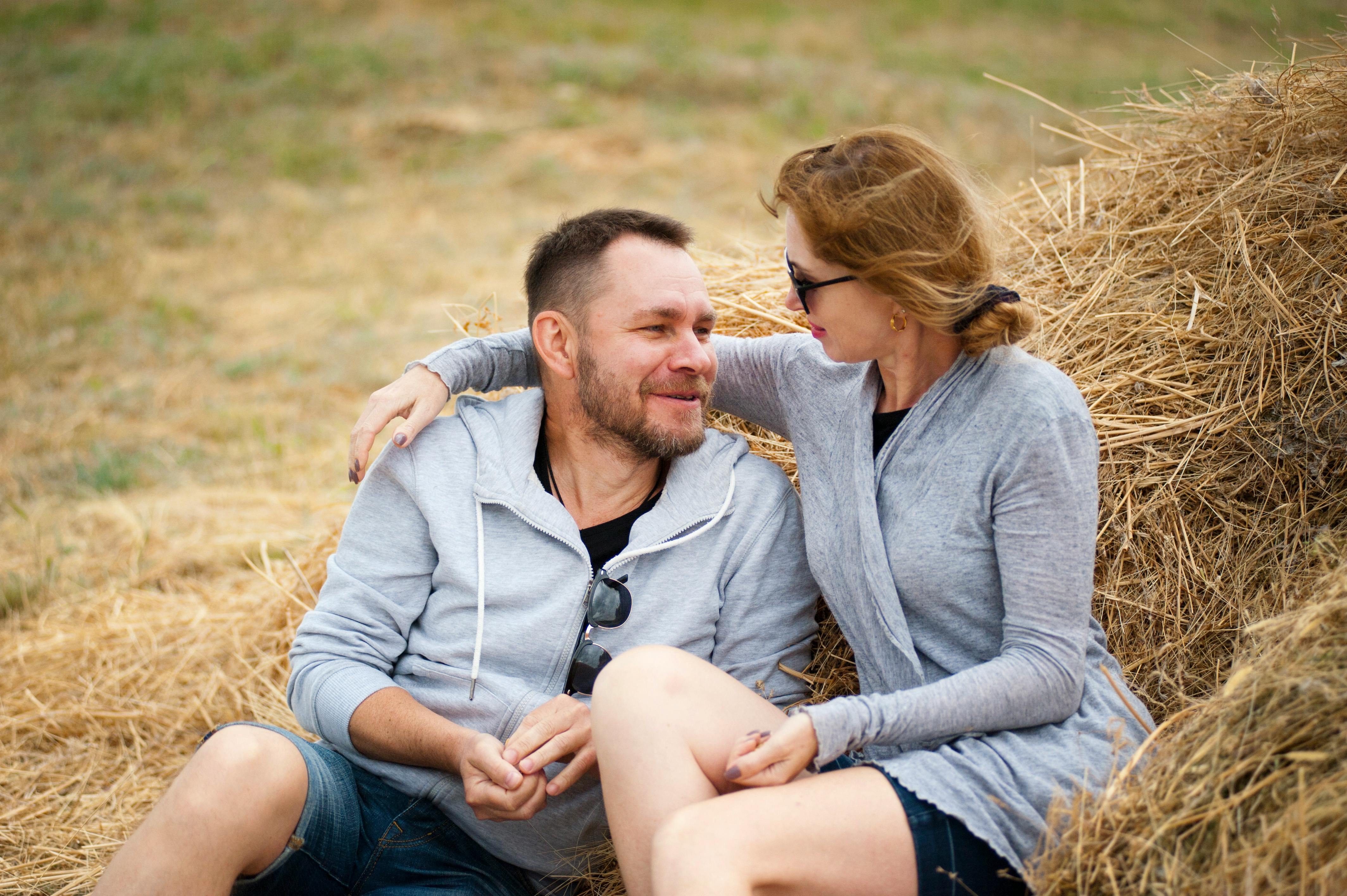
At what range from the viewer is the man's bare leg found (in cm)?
217

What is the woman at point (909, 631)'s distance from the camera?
6.59 ft

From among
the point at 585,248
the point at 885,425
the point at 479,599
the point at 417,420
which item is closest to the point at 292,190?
the point at 585,248

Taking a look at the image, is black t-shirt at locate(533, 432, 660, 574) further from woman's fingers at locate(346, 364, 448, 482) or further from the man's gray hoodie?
woman's fingers at locate(346, 364, 448, 482)

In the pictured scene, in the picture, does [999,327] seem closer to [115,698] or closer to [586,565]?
[586,565]

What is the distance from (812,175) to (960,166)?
37 centimetres

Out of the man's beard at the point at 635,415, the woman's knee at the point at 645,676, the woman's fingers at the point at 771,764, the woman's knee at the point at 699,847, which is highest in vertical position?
the man's beard at the point at 635,415

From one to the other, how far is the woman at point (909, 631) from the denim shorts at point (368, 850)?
2.22 ft

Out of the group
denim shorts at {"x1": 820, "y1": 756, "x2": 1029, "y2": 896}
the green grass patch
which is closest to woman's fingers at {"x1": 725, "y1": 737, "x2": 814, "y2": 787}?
denim shorts at {"x1": 820, "y1": 756, "x2": 1029, "y2": 896}

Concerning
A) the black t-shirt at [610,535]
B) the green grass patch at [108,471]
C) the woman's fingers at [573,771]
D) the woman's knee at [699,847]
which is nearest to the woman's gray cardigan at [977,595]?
the woman's knee at [699,847]

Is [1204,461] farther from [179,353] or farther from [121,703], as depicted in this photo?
[179,353]

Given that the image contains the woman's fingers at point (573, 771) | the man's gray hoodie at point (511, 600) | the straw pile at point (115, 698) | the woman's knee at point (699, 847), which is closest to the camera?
the woman's knee at point (699, 847)

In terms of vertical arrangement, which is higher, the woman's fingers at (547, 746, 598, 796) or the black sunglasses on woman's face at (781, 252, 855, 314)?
the black sunglasses on woman's face at (781, 252, 855, 314)

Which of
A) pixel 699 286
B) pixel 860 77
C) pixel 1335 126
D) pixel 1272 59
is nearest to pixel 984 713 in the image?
pixel 699 286

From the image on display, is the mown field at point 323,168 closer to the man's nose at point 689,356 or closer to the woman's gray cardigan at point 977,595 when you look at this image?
the woman's gray cardigan at point 977,595
